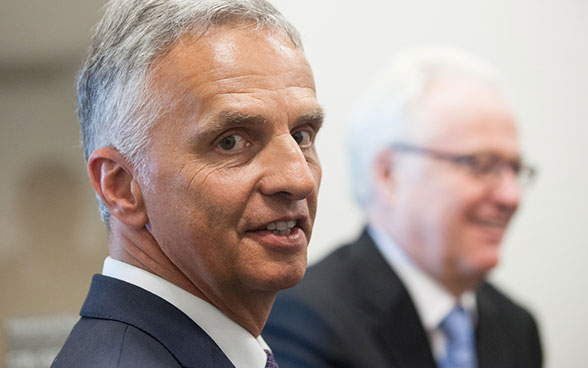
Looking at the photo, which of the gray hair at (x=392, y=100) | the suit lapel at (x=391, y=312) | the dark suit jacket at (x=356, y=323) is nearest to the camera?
the dark suit jacket at (x=356, y=323)

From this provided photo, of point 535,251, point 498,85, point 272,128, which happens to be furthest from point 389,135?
point 272,128

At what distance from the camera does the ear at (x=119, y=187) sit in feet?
3.68

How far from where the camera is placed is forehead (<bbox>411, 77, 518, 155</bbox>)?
7.57ft

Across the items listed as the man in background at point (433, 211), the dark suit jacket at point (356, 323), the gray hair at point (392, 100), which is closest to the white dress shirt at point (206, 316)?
the dark suit jacket at point (356, 323)

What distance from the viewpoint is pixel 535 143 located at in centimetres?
289

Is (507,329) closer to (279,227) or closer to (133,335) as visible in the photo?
(279,227)

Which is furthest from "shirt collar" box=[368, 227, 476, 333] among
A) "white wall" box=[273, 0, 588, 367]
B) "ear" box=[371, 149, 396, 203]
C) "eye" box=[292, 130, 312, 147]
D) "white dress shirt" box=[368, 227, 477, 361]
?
"eye" box=[292, 130, 312, 147]

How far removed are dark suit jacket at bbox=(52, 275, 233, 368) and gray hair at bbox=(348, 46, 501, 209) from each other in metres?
1.35

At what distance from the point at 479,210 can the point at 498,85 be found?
0.42 metres

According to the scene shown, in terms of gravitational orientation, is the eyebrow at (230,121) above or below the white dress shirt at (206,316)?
above

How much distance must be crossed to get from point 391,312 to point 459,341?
267 mm

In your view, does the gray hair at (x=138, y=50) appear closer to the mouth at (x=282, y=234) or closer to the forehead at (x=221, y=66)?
the forehead at (x=221, y=66)

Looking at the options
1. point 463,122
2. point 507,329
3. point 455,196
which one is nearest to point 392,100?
point 463,122

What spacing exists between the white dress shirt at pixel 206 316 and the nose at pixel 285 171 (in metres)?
0.20
